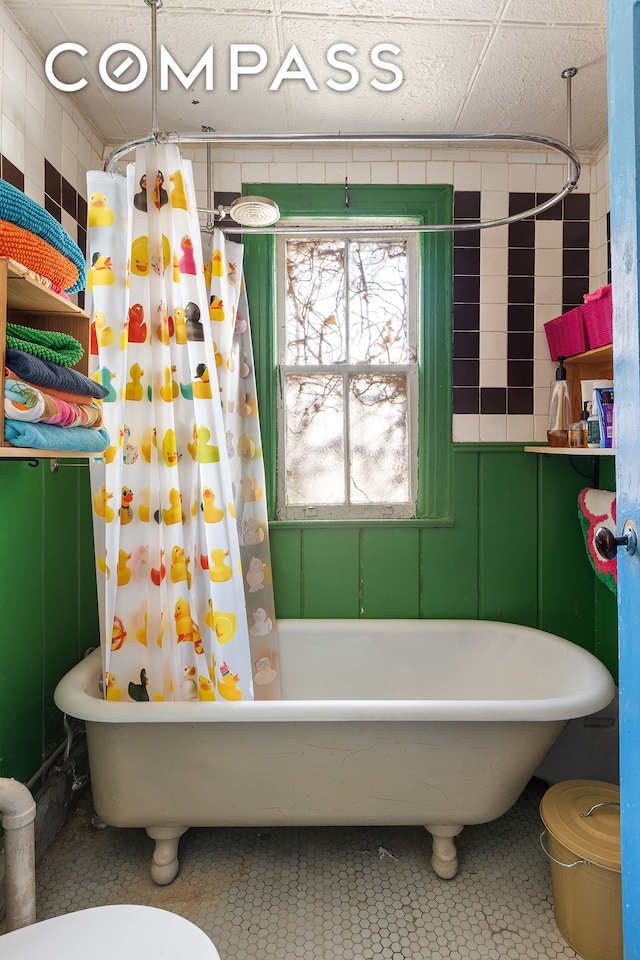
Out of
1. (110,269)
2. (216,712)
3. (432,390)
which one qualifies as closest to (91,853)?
(216,712)

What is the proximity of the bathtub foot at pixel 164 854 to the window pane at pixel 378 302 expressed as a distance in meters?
1.81

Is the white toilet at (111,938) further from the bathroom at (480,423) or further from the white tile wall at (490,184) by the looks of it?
the white tile wall at (490,184)

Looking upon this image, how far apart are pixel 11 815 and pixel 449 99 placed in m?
2.54

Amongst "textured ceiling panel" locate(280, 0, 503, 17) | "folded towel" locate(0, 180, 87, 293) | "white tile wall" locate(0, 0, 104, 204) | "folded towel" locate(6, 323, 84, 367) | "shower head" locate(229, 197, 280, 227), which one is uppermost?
"textured ceiling panel" locate(280, 0, 503, 17)

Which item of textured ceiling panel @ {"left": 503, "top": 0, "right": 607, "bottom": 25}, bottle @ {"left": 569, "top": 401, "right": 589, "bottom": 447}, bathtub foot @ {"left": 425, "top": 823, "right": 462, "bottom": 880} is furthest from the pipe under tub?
textured ceiling panel @ {"left": 503, "top": 0, "right": 607, "bottom": 25}

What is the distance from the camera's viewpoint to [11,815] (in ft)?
4.22

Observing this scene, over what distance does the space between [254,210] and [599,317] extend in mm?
1233

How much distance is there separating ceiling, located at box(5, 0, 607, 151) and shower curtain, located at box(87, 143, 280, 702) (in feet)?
1.29

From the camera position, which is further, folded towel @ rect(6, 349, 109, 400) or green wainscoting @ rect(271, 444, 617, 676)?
green wainscoting @ rect(271, 444, 617, 676)

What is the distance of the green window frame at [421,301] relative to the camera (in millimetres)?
2322

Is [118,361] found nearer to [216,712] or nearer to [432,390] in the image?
[216,712]

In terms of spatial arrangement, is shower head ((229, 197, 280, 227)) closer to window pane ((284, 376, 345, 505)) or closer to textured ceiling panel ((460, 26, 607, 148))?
window pane ((284, 376, 345, 505))

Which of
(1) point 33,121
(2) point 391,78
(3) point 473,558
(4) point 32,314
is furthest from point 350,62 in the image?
(3) point 473,558

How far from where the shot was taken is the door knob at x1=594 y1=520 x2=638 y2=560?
102 cm
